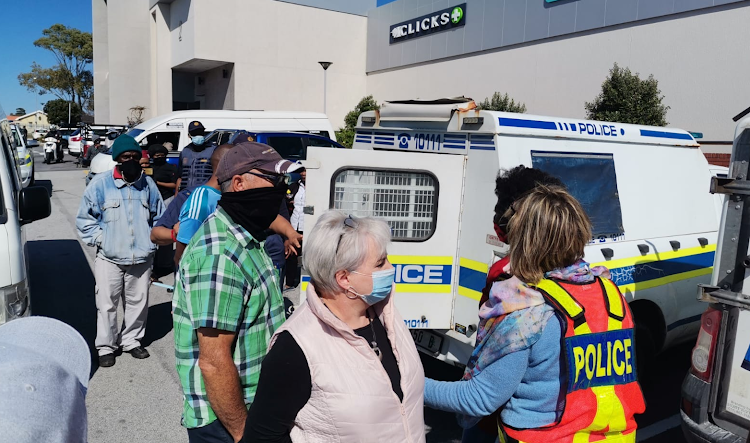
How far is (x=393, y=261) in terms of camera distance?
4.03m

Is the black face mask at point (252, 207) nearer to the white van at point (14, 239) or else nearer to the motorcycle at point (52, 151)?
the white van at point (14, 239)

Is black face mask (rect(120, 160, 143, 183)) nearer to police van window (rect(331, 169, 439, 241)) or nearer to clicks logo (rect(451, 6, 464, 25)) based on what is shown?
police van window (rect(331, 169, 439, 241))

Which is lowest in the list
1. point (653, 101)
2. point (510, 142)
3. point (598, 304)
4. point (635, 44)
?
point (598, 304)

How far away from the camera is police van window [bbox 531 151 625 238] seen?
416 cm

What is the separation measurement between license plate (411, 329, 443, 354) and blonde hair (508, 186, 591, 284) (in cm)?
221

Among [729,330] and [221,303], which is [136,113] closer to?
[221,303]

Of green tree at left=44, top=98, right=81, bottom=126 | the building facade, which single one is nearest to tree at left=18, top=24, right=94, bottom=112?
green tree at left=44, top=98, right=81, bottom=126

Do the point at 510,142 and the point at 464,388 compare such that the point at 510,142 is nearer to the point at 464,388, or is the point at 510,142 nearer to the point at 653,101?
the point at 464,388

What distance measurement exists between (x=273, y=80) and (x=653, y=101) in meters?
19.7

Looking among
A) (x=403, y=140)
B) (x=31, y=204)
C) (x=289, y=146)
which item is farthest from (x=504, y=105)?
(x=31, y=204)

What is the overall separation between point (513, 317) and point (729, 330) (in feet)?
5.61

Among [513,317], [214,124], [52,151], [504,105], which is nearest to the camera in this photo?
[513,317]

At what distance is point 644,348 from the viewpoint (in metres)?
4.45

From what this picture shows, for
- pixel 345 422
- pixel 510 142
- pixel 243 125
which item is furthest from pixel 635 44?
pixel 345 422
